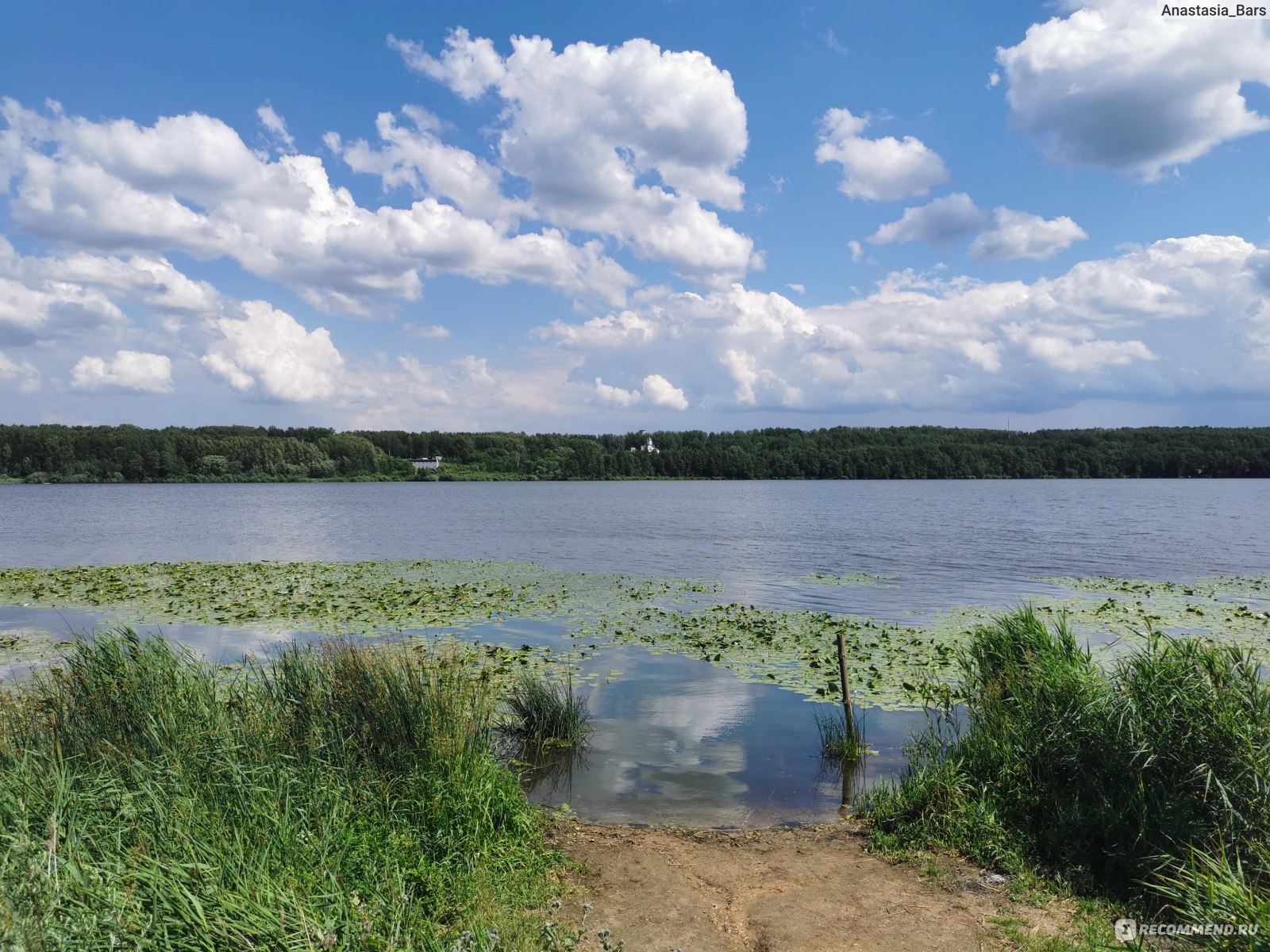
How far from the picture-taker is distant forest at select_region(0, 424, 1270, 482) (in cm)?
13125

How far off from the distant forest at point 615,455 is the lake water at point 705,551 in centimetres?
2438

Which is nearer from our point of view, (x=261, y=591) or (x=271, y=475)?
(x=261, y=591)

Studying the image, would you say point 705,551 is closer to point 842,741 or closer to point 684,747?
point 684,747

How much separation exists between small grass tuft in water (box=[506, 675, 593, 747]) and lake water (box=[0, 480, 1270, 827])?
41cm

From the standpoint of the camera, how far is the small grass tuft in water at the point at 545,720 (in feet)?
39.4

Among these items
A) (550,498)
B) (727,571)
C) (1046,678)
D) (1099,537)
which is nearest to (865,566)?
(727,571)

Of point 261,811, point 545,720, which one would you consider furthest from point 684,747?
point 261,811

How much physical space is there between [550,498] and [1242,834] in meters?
92.5

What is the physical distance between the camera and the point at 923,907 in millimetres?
7156

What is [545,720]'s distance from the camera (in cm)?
1209

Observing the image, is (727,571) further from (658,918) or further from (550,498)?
(550,498)

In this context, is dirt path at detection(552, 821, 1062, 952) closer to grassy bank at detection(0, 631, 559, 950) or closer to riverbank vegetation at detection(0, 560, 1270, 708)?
grassy bank at detection(0, 631, 559, 950)

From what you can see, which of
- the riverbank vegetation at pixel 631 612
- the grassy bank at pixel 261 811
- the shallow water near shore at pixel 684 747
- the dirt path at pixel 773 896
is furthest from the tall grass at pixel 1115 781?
the riverbank vegetation at pixel 631 612

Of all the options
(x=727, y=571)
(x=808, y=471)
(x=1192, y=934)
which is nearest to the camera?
→ (x=1192, y=934)
